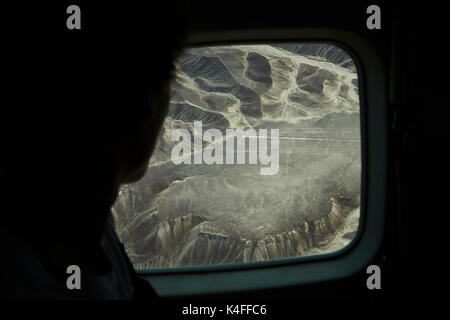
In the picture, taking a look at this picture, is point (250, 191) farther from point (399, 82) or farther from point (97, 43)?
point (97, 43)

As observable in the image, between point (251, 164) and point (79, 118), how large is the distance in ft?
4.26

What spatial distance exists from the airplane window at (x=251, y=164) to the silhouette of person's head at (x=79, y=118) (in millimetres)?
1159

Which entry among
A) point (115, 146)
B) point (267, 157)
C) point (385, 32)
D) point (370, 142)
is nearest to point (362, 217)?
point (370, 142)

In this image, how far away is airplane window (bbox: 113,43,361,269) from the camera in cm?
174

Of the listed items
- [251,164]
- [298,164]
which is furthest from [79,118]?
[298,164]

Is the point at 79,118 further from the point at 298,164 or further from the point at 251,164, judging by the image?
the point at 298,164

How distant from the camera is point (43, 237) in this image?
1.67 feet

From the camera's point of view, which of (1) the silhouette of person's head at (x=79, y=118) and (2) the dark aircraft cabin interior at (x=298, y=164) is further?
(2) the dark aircraft cabin interior at (x=298, y=164)

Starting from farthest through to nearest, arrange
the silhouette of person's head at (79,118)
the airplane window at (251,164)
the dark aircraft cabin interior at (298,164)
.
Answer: the airplane window at (251,164)
the dark aircraft cabin interior at (298,164)
the silhouette of person's head at (79,118)

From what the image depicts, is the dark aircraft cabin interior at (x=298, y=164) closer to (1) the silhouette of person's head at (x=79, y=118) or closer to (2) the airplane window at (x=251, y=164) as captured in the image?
(2) the airplane window at (x=251, y=164)

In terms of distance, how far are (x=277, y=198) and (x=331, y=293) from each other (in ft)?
1.72

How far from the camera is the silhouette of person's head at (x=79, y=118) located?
0.50 meters

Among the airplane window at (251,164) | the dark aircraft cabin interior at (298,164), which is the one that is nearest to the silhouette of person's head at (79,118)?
the dark aircraft cabin interior at (298,164)

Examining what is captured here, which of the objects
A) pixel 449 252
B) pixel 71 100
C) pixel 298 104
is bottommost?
pixel 449 252
